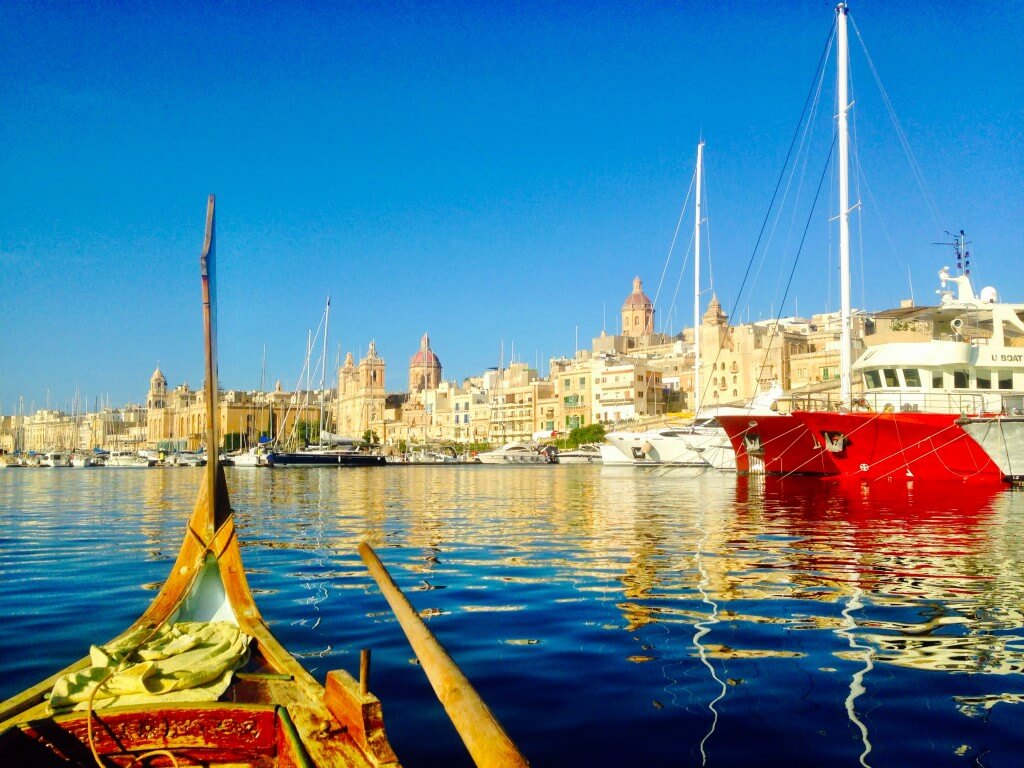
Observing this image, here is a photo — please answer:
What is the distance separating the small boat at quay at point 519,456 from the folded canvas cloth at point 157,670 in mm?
95446

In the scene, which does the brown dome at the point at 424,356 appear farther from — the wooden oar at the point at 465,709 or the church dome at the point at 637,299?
the wooden oar at the point at 465,709

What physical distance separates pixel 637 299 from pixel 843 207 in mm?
131251

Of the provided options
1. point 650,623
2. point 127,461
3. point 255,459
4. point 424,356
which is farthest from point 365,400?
point 650,623

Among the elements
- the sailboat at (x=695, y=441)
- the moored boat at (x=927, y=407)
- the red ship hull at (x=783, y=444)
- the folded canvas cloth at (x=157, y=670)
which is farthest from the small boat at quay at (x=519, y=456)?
the folded canvas cloth at (x=157, y=670)

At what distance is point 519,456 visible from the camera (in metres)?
105

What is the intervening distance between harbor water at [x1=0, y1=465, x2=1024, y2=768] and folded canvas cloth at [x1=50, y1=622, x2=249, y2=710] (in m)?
1.16

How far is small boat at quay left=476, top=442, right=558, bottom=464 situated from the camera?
103 m

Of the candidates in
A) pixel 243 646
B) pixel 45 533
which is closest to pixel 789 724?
pixel 243 646

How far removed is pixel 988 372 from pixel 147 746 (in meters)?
39.7

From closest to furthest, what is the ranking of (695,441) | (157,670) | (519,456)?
(157,670) → (695,441) → (519,456)

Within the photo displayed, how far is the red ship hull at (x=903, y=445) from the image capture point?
114 ft

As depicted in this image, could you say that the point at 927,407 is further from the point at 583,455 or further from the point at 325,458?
the point at 325,458

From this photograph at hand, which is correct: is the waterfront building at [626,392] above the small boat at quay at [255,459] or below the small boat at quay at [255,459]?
above

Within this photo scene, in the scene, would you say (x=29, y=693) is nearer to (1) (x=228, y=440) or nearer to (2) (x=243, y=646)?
(2) (x=243, y=646)
